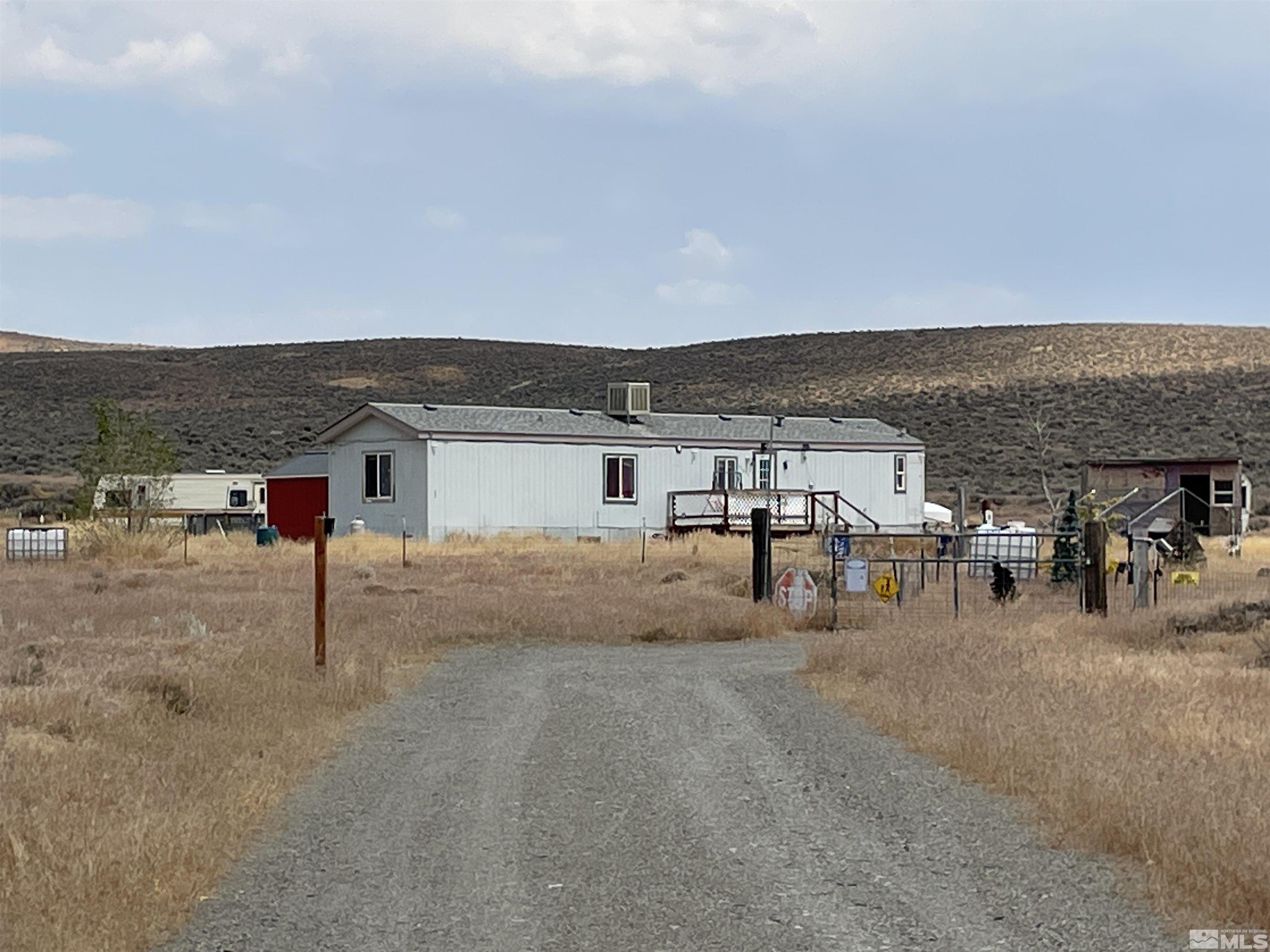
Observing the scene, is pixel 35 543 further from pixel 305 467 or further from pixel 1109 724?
pixel 1109 724

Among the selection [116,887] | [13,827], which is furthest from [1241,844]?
[13,827]

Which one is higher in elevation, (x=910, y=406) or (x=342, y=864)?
(x=910, y=406)

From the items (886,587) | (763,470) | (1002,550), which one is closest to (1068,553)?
(1002,550)

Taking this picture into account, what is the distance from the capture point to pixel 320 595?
13398mm

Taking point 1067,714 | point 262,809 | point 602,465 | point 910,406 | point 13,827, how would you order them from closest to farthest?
point 13,827 → point 262,809 → point 1067,714 → point 602,465 → point 910,406

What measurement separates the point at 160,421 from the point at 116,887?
69.5 meters

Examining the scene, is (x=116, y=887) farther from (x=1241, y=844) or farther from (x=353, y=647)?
(x=353, y=647)

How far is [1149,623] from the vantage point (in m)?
16.1

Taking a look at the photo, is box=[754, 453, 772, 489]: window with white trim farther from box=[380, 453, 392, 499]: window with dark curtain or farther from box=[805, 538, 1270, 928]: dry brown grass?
box=[805, 538, 1270, 928]: dry brown grass

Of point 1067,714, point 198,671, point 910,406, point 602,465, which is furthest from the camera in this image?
point 910,406

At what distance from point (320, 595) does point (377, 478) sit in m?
23.1

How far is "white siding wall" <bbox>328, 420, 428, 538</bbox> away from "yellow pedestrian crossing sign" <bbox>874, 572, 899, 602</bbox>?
17337 millimetres
